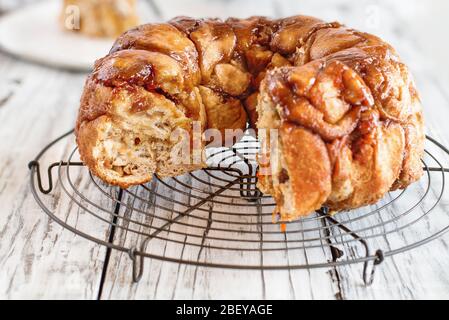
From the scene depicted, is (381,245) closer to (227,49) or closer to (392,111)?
(392,111)

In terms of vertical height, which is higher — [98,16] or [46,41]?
[98,16]

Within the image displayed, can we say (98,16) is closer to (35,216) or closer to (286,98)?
(35,216)

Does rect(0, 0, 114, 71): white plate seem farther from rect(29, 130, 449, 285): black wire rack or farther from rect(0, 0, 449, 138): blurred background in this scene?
rect(29, 130, 449, 285): black wire rack

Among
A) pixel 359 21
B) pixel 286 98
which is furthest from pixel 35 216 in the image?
pixel 359 21

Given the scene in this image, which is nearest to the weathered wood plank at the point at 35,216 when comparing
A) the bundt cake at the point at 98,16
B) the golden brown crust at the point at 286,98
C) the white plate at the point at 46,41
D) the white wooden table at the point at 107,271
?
the white wooden table at the point at 107,271

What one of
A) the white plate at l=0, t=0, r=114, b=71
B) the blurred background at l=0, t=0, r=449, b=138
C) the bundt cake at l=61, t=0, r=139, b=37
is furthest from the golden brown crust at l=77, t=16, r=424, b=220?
the bundt cake at l=61, t=0, r=139, b=37

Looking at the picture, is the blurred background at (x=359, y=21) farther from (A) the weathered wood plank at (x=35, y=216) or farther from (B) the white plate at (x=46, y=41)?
(A) the weathered wood plank at (x=35, y=216)
